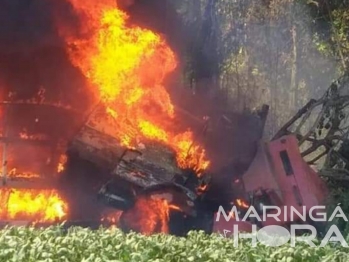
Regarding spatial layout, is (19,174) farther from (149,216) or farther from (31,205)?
(149,216)

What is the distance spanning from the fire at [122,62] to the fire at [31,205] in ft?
5.39

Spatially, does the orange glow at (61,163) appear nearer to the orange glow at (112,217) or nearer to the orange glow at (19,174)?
the orange glow at (19,174)

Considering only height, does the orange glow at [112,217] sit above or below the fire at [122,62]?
below

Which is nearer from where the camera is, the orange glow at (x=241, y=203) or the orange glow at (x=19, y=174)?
the orange glow at (x=241, y=203)

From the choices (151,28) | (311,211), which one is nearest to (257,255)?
(311,211)

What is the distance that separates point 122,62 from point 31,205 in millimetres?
2677

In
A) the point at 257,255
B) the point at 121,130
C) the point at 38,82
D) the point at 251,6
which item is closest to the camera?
the point at 257,255

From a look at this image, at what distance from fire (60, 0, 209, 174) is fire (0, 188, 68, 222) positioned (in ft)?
5.39

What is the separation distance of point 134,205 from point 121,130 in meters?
1.08

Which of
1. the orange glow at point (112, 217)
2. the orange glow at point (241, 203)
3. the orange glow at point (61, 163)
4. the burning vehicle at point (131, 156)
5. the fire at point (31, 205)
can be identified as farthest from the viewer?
the orange glow at point (61, 163)

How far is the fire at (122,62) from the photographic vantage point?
1030cm

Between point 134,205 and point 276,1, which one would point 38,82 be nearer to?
point 134,205

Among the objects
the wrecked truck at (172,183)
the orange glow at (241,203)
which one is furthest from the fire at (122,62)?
the orange glow at (241,203)

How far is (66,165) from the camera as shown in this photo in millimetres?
9703
